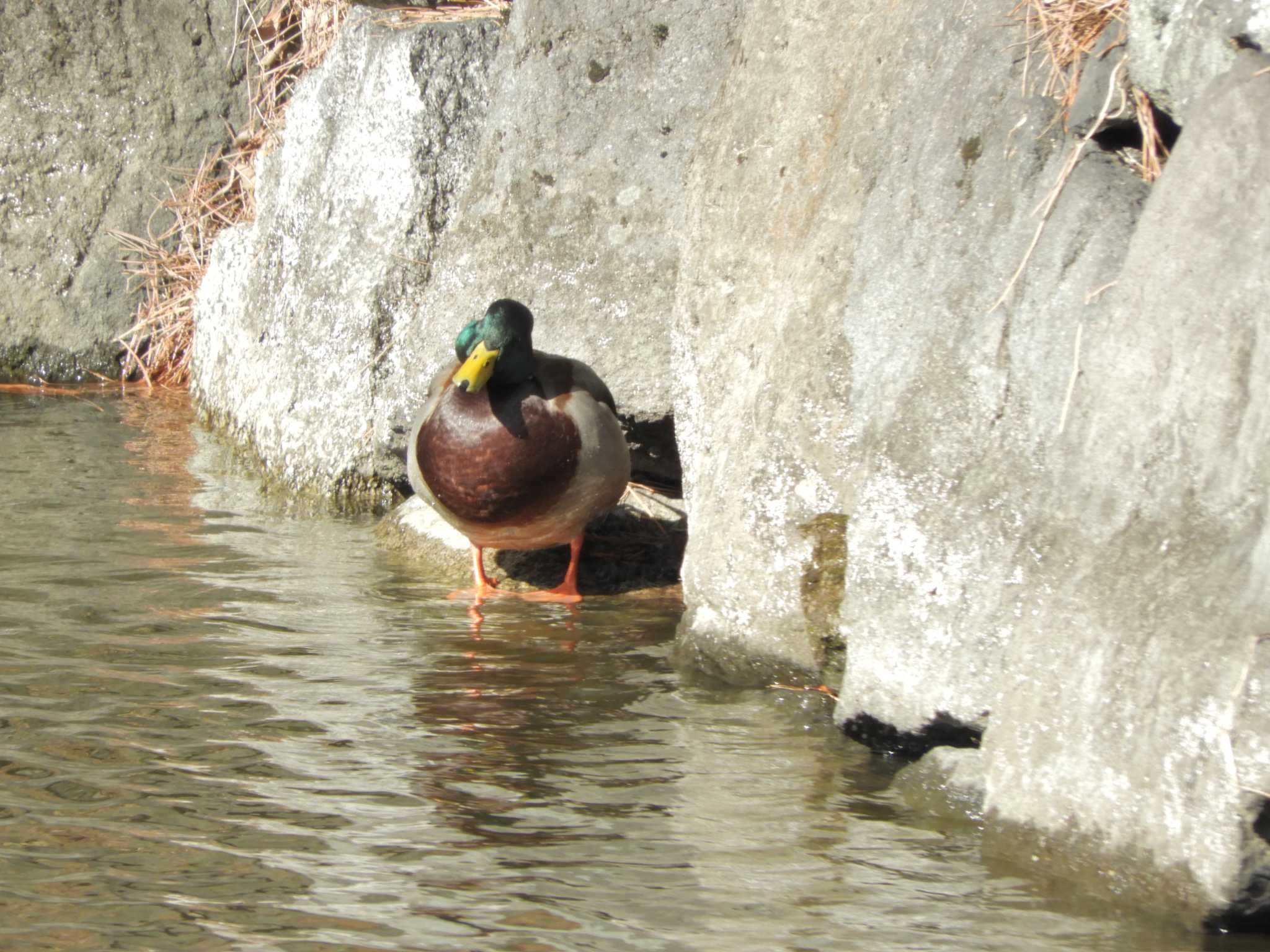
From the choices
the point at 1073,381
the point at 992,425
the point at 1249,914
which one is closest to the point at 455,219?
the point at 992,425

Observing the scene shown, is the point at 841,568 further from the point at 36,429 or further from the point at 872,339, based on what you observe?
the point at 36,429

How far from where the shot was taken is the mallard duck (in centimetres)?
482

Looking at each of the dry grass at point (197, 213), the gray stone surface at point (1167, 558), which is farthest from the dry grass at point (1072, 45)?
the dry grass at point (197, 213)

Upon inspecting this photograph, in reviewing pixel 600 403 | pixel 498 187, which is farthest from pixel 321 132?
pixel 600 403

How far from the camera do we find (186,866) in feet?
9.13

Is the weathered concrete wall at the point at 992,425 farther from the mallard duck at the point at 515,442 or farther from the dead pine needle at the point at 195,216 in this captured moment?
the dead pine needle at the point at 195,216

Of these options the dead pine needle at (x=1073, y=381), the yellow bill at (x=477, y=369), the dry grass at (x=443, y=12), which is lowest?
the yellow bill at (x=477, y=369)

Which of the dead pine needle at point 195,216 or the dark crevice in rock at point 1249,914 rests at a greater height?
the dead pine needle at point 195,216

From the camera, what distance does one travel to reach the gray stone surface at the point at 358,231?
20.5 ft

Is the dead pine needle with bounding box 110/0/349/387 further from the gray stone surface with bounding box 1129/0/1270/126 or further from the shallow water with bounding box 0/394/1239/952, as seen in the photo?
the gray stone surface with bounding box 1129/0/1270/126

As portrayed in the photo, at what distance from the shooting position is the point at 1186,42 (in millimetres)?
2896

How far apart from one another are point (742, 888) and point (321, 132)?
480cm

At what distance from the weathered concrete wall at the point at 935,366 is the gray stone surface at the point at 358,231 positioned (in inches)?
14.2

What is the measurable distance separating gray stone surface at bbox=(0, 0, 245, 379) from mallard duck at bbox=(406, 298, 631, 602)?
14.7 feet
